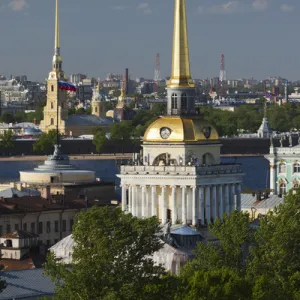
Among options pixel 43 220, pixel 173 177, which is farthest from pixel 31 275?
pixel 43 220

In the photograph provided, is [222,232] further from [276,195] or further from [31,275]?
[276,195]

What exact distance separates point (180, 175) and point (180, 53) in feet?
12.9

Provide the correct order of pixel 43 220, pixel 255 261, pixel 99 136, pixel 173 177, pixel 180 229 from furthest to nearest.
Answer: pixel 99 136 < pixel 43 220 < pixel 173 177 < pixel 180 229 < pixel 255 261

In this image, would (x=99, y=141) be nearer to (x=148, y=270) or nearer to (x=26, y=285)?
(x=26, y=285)

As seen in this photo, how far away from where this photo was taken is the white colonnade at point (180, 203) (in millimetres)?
48375

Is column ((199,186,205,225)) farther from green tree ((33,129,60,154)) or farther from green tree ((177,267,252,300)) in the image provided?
green tree ((33,129,60,154))

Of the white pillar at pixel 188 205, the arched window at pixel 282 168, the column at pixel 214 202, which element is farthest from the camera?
the arched window at pixel 282 168

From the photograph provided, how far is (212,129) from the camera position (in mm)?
49312

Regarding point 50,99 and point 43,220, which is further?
point 50,99

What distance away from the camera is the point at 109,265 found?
3188 centimetres

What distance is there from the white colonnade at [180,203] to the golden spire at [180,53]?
275 centimetres

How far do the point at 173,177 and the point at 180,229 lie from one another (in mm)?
4108

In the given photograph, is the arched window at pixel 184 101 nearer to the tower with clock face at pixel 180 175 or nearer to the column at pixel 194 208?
the tower with clock face at pixel 180 175

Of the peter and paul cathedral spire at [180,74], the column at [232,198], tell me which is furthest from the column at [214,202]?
the peter and paul cathedral spire at [180,74]
